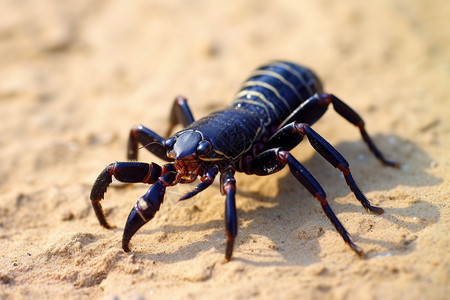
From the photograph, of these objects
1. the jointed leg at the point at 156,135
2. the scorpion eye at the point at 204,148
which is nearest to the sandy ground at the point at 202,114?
the jointed leg at the point at 156,135

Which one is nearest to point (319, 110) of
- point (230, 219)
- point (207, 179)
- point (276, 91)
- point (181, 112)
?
point (276, 91)

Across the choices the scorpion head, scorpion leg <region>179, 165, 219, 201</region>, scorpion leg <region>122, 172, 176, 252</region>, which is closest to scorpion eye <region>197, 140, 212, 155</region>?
the scorpion head

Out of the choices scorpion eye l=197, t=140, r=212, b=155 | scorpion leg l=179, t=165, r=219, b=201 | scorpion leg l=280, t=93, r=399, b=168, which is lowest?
scorpion leg l=179, t=165, r=219, b=201

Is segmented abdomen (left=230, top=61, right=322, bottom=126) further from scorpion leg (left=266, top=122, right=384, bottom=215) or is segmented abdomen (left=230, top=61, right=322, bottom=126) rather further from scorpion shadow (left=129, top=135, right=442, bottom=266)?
scorpion shadow (left=129, top=135, right=442, bottom=266)

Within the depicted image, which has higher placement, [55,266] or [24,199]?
[24,199]

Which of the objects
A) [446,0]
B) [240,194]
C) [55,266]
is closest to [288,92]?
[240,194]

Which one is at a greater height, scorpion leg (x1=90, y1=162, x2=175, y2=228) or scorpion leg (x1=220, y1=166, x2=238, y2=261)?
scorpion leg (x1=90, y1=162, x2=175, y2=228)

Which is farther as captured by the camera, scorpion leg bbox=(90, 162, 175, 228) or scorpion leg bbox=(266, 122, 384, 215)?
scorpion leg bbox=(90, 162, 175, 228)

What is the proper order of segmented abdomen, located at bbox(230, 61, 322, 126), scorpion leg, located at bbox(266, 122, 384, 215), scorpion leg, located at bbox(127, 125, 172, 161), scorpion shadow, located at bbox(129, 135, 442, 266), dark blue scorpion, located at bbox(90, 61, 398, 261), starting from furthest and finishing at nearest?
segmented abdomen, located at bbox(230, 61, 322, 126) → scorpion leg, located at bbox(127, 125, 172, 161) → scorpion leg, located at bbox(266, 122, 384, 215) → dark blue scorpion, located at bbox(90, 61, 398, 261) → scorpion shadow, located at bbox(129, 135, 442, 266)

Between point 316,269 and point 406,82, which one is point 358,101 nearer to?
point 406,82
